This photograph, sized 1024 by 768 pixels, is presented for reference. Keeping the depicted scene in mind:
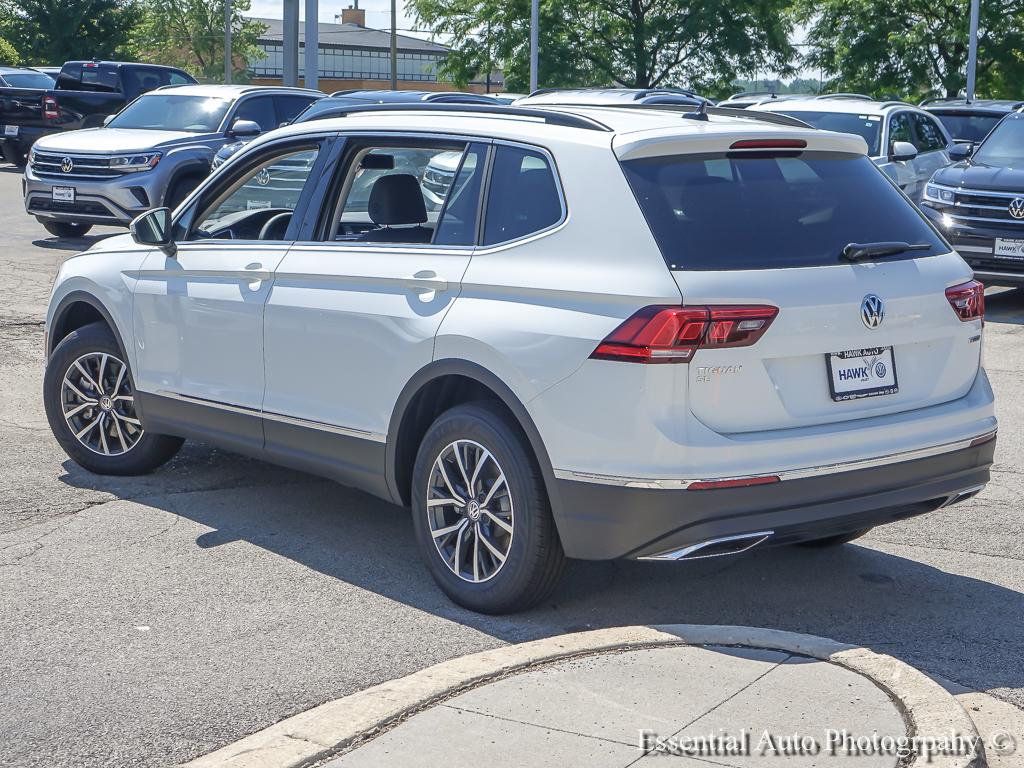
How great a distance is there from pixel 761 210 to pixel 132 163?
12.7 m

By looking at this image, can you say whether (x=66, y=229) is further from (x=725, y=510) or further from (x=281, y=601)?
(x=725, y=510)

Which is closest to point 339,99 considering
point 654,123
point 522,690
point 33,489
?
point 33,489

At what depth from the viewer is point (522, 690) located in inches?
170

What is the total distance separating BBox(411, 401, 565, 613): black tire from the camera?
16.1 feet

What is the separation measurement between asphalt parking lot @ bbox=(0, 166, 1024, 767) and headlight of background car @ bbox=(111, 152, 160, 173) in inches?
375

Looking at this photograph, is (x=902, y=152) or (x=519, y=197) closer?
(x=519, y=197)

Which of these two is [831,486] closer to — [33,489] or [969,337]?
[969,337]

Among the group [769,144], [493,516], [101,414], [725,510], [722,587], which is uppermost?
[769,144]

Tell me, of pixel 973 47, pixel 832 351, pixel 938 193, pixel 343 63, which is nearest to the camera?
pixel 832 351

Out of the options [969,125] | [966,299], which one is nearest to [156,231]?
[966,299]

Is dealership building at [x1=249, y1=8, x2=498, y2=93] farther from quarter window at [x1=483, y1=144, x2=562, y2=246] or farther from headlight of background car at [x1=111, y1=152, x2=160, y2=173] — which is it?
quarter window at [x1=483, y1=144, x2=562, y2=246]

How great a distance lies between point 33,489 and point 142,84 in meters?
21.9

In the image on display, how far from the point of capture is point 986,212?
13.4 meters

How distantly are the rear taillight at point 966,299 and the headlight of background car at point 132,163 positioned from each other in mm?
12668
